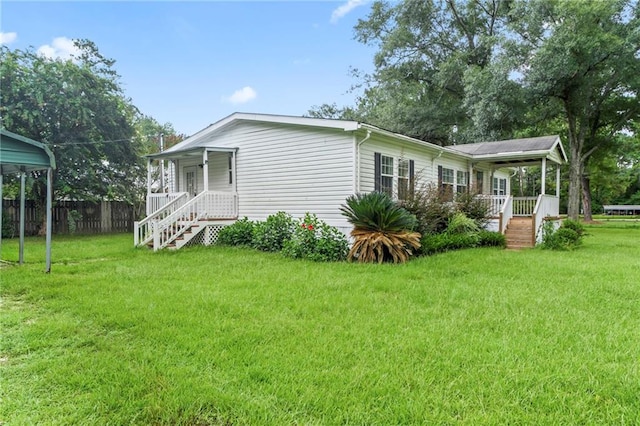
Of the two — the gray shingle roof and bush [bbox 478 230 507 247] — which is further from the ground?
the gray shingle roof

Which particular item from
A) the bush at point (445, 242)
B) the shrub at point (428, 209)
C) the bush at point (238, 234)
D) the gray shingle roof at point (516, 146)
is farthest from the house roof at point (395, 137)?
the bush at point (445, 242)

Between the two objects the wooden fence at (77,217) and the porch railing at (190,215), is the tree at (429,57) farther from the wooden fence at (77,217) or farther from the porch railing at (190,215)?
the wooden fence at (77,217)

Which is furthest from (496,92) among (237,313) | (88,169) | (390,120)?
(88,169)

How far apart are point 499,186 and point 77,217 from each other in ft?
65.1

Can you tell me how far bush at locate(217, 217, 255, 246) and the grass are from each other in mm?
4158

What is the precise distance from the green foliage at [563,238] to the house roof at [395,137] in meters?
3.07

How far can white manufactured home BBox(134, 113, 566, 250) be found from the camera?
9.47 metres

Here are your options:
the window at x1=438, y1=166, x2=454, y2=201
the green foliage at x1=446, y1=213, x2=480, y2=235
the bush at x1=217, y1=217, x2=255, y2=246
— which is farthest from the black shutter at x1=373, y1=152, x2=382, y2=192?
the bush at x1=217, y1=217, x2=255, y2=246

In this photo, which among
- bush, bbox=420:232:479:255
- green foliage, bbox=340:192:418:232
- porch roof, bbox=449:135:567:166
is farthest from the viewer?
porch roof, bbox=449:135:567:166

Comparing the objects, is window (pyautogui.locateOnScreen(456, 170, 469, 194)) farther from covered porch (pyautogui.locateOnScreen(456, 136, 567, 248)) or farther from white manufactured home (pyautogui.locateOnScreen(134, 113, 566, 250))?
covered porch (pyautogui.locateOnScreen(456, 136, 567, 248))

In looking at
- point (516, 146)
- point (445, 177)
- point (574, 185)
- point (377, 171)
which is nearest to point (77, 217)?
point (377, 171)

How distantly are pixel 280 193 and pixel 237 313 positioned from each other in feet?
22.0

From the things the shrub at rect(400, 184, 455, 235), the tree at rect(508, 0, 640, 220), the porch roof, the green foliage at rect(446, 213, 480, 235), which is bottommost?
the green foliage at rect(446, 213, 480, 235)

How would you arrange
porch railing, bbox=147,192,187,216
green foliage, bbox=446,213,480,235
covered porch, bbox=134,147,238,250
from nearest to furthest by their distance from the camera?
covered porch, bbox=134,147,238,250 < green foliage, bbox=446,213,480,235 < porch railing, bbox=147,192,187,216
